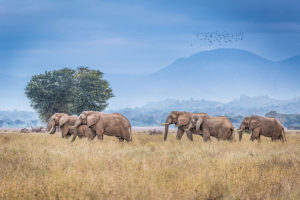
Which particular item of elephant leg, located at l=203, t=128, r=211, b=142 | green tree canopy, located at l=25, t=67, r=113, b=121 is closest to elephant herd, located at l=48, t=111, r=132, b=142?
elephant leg, located at l=203, t=128, r=211, b=142

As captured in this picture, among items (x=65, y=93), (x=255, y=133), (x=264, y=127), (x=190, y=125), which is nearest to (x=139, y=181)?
(x=190, y=125)

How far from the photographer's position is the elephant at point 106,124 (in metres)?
19.7

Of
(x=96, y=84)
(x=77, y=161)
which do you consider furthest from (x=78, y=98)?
(x=77, y=161)

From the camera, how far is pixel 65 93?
5500 cm

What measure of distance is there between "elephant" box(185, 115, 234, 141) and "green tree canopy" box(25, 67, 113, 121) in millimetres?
35063

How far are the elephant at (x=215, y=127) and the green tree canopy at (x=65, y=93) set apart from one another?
35063 millimetres

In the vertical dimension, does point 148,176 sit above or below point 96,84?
below

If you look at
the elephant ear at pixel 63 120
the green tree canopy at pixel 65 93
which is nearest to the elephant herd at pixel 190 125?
the elephant ear at pixel 63 120

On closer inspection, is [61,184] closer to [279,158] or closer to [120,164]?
[120,164]

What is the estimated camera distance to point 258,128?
22.1 meters

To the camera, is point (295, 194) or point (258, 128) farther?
point (258, 128)

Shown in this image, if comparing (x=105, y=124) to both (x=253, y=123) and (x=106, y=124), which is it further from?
(x=253, y=123)

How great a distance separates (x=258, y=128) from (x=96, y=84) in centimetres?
3665

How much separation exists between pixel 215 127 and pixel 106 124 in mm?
6020
